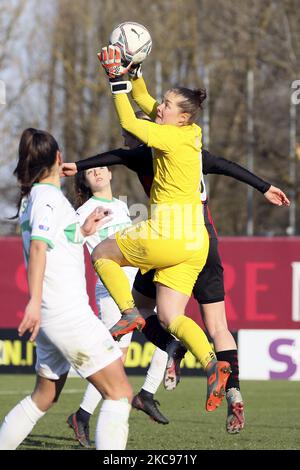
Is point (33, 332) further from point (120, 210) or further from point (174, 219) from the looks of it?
point (120, 210)

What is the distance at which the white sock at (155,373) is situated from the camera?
9.38 m

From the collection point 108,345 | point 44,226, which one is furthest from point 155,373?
point 44,226

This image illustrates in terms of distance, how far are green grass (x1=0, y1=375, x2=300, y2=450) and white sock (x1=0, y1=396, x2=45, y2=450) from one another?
181cm

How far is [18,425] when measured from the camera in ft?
21.6

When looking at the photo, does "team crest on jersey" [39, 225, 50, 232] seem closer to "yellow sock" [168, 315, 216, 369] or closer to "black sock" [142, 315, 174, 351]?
"yellow sock" [168, 315, 216, 369]

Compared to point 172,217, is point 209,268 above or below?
below

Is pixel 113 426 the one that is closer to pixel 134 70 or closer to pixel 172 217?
pixel 172 217

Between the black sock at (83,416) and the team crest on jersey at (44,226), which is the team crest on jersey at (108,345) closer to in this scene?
the team crest on jersey at (44,226)

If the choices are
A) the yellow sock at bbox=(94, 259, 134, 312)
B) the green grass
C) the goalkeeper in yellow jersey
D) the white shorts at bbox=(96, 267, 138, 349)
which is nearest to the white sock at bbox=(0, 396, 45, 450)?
the goalkeeper in yellow jersey

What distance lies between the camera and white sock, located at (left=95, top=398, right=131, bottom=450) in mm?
6398

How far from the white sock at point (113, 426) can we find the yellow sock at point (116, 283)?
1.67 metres

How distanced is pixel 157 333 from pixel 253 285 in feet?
25.2

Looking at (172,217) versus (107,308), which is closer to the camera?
(172,217)
